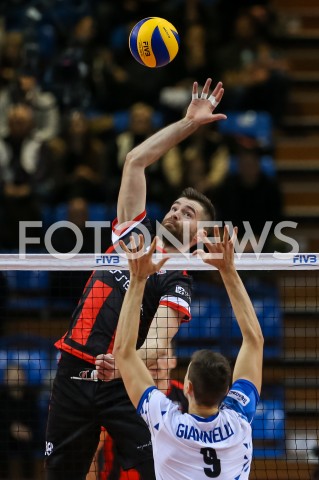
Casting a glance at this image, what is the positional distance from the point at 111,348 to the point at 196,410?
2069 millimetres

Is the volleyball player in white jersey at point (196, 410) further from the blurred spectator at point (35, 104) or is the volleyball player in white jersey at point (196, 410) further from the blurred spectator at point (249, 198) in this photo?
the blurred spectator at point (35, 104)

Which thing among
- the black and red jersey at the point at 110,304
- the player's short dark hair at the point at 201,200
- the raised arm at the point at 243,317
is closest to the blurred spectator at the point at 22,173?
the player's short dark hair at the point at 201,200

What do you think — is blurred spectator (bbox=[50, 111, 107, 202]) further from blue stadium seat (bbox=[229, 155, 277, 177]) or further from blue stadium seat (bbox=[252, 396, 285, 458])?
blue stadium seat (bbox=[252, 396, 285, 458])

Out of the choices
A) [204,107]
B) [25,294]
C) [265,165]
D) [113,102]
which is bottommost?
[25,294]

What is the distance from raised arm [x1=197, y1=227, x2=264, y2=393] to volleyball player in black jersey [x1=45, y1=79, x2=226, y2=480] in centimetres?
153

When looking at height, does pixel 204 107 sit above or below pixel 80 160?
below

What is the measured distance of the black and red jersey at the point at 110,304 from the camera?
7305 mm

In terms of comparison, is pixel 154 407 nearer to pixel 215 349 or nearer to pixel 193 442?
pixel 193 442

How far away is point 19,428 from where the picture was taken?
1079 centimetres

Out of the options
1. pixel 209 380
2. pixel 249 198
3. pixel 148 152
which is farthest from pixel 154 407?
pixel 249 198

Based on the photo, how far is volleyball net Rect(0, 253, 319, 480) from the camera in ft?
34.6

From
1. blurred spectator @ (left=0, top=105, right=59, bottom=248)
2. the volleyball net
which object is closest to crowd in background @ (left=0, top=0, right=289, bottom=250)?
blurred spectator @ (left=0, top=105, right=59, bottom=248)

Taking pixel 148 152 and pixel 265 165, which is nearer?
pixel 148 152

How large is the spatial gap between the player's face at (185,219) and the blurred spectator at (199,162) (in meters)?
6.24
